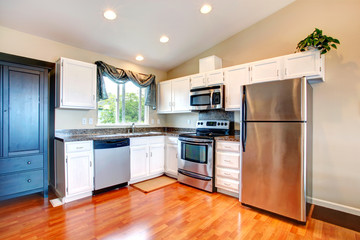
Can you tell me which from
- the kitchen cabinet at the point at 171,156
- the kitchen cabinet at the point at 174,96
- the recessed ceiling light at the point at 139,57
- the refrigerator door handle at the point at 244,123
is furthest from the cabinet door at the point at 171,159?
the recessed ceiling light at the point at 139,57

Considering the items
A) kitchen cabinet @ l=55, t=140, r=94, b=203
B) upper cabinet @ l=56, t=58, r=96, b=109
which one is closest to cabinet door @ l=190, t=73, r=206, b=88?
upper cabinet @ l=56, t=58, r=96, b=109

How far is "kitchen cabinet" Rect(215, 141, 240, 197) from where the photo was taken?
9.09ft

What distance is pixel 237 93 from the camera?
306 centimetres

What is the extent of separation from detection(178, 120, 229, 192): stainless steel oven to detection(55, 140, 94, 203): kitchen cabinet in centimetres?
152

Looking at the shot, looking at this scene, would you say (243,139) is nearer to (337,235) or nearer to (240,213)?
(240,213)

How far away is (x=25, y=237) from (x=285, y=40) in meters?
4.17

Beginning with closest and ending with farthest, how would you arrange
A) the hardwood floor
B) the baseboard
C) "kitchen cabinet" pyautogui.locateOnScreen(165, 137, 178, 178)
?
1. the hardwood floor
2. the baseboard
3. "kitchen cabinet" pyautogui.locateOnScreen(165, 137, 178, 178)

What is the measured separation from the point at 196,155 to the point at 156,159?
934 mm

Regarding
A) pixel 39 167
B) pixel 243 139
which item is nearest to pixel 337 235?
pixel 243 139

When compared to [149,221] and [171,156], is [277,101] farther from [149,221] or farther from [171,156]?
[171,156]

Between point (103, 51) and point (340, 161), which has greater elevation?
point (103, 51)

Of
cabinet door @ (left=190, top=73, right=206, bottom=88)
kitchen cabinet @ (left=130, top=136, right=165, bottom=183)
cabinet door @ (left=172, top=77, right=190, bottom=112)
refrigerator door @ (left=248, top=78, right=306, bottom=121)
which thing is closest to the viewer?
refrigerator door @ (left=248, top=78, right=306, bottom=121)

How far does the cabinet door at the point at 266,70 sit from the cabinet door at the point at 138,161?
2.28 metres

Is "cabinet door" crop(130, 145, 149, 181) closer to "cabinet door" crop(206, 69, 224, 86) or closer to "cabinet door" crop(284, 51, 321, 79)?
"cabinet door" crop(206, 69, 224, 86)
